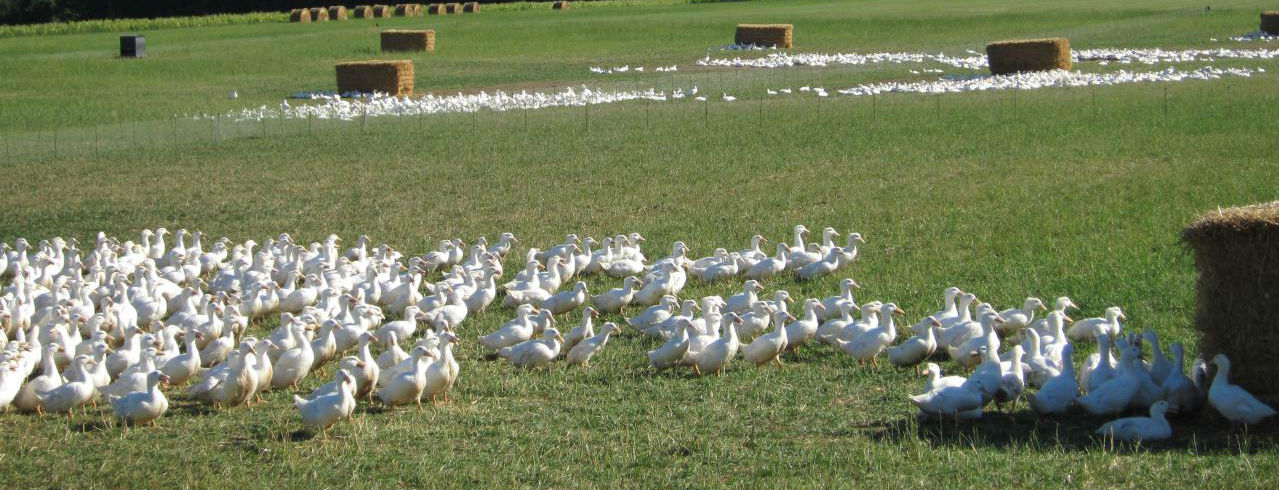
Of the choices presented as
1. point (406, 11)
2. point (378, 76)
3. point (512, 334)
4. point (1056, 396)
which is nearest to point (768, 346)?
point (512, 334)

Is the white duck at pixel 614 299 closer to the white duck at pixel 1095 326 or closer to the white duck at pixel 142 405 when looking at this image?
the white duck at pixel 1095 326

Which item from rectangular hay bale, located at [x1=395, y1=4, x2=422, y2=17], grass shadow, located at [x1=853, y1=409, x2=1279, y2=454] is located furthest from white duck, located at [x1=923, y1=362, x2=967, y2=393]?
rectangular hay bale, located at [x1=395, y1=4, x2=422, y2=17]

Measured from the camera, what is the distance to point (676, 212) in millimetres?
23250

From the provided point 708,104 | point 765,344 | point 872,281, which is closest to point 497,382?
point 765,344

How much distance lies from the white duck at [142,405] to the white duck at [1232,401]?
8130 millimetres

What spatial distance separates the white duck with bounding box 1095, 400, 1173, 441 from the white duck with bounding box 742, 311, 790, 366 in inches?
144

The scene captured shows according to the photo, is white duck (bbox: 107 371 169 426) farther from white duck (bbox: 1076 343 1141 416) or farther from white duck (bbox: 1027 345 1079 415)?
white duck (bbox: 1076 343 1141 416)

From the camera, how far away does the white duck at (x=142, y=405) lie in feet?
39.3

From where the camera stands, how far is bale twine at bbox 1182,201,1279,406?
1041 centimetres

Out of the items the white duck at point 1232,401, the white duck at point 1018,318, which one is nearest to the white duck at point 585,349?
the white duck at point 1018,318

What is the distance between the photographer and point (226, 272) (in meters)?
18.2

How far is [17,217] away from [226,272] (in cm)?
856

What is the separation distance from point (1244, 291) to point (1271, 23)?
54821 mm

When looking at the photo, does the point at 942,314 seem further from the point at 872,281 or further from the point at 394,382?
the point at 394,382
